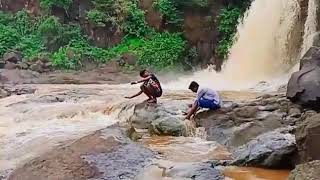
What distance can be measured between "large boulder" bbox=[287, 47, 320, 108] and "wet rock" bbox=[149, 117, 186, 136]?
2453mm

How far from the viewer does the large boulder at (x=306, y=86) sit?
32.8 ft

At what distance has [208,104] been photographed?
10078 millimetres

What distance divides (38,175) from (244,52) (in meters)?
16.9

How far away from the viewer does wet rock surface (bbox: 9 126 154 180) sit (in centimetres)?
644

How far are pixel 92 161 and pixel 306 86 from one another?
5.26 meters

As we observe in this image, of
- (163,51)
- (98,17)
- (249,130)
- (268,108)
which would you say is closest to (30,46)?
(98,17)

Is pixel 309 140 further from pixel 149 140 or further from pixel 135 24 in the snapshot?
pixel 135 24

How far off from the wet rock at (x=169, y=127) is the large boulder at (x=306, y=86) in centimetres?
245

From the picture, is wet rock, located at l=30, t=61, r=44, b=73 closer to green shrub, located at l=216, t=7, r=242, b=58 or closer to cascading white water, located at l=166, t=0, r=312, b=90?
cascading white water, located at l=166, t=0, r=312, b=90

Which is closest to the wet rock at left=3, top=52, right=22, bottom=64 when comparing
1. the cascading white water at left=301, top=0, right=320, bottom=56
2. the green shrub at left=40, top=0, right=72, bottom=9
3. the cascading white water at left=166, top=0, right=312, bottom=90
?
the green shrub at left=40, top=0, right=72, bottom=9

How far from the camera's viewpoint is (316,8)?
18.8 metres

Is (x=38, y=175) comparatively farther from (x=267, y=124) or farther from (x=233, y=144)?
(x=267, y=124)

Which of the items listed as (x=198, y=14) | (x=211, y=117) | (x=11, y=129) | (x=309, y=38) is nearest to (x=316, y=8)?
(x=309, y=38)

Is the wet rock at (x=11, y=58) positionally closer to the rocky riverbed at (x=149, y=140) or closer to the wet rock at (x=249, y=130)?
the rocky riverbed at (x=149, y=140)
